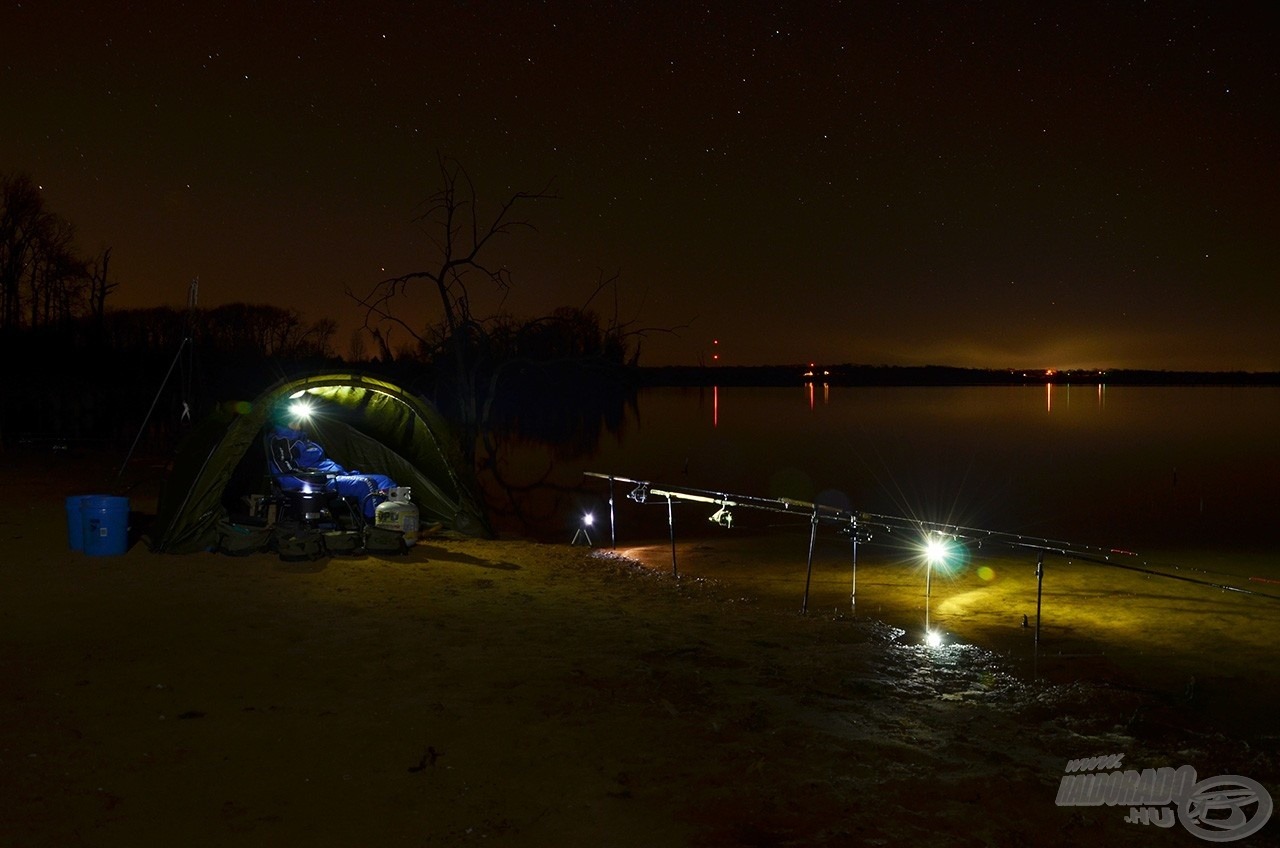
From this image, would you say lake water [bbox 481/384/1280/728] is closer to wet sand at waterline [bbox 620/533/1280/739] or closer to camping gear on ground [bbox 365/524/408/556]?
wet sand at waterline [bbox 620/533/1280/739]

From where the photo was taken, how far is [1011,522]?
2019cm

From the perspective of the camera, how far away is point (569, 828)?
4.40m

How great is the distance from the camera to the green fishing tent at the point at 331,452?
36.5 ft

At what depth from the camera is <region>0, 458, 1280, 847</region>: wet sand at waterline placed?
448 centimetres

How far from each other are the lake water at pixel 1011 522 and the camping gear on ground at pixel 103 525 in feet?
21.0

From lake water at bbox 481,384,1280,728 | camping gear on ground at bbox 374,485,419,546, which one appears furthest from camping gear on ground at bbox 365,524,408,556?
lake water at bbox 481,384,1280,728

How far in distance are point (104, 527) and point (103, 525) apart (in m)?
0.02

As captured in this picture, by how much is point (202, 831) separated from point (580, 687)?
2.60 m

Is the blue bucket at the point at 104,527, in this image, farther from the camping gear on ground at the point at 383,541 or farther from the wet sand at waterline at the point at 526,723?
the camping gear on ground at the point at 383,541

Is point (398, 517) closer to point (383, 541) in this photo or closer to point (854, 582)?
point (383, 541)

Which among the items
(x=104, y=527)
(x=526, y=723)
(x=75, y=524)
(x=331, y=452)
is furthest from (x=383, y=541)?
(x=526, y=723)

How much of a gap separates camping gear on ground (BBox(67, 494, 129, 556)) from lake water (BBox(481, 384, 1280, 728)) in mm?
6415

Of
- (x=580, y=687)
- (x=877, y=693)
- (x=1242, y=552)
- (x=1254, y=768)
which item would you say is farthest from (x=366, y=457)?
(x=1242, y=552)

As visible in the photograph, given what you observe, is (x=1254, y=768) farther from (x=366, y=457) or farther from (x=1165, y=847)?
(x=366, y=457)
